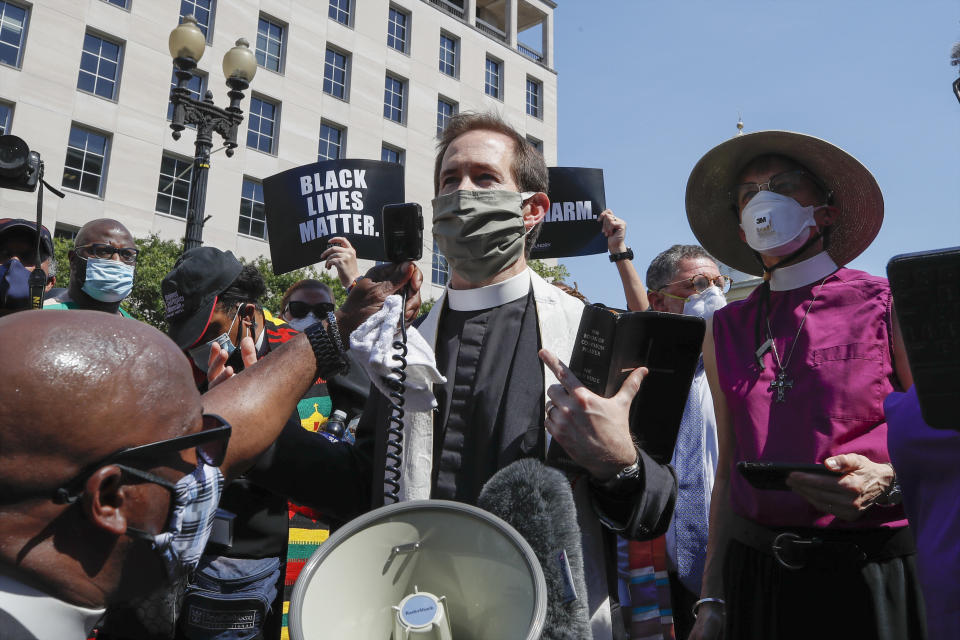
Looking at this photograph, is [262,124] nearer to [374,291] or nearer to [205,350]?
[205,350]

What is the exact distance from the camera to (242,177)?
24.6 meters

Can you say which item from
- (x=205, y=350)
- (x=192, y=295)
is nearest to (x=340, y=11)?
(x=192, y=295)

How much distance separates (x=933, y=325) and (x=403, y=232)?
128cm

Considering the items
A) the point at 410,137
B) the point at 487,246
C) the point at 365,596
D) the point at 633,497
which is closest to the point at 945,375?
the point at 633,497

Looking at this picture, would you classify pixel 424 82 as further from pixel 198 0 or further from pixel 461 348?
pixel 461 348

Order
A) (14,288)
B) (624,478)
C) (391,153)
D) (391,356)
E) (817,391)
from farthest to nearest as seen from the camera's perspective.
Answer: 1. (391,153)
2. (14,288)
3. (817,391)
4. (391,356)
5. (624,478)

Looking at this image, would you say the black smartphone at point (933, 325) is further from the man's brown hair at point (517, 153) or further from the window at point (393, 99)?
the window at point (393, 99)

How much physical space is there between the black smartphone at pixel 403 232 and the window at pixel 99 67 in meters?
23.9

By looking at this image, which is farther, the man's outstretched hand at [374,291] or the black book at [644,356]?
the man's outstretched hand at [374,291]

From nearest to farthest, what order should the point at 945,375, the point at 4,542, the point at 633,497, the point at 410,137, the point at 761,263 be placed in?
the point at 945,375 → the point at 4,542 → the point at 633,497 → the point at 761,263 → the point at 410,137

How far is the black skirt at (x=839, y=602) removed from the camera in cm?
198

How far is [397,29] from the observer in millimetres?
31344

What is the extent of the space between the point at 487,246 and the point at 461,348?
0.34m

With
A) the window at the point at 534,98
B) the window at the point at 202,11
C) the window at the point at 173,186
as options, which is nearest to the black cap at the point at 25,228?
the window at the point at 173,186
